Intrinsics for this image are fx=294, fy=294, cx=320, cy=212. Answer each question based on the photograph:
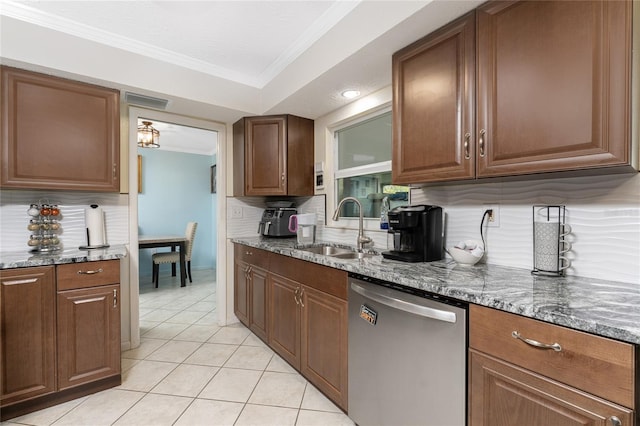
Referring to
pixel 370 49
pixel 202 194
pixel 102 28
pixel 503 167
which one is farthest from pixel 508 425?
pixel 202 194

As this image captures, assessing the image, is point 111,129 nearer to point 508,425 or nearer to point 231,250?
point 231,250

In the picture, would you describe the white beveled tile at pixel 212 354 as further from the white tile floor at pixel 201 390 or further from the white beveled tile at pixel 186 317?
the white beveled tile at pixel 186 317

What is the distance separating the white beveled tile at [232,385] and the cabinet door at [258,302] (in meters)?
0.38

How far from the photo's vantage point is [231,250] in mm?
3195

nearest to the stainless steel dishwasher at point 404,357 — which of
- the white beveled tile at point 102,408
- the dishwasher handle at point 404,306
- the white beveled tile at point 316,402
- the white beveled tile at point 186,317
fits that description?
the dishwasher handle at point 404,306

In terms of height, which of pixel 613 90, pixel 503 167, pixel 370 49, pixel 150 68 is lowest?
pixel 503 167

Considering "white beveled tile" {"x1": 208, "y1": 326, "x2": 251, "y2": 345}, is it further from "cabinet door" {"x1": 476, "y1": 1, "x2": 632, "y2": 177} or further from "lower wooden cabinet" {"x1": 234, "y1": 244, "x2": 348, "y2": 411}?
"cabinet door" {"x1": 476, "y1": 1, "x2": 632, "y2": 177}

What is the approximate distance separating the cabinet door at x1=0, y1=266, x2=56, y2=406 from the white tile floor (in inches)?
7.3

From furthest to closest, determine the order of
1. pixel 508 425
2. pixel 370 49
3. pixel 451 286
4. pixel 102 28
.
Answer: pixel 102 28 → pixel 370 49 → pixel 451 286 → pixel 508 425

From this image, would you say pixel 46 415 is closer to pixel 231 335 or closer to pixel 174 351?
pixel 174 351

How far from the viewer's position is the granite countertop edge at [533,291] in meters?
0.81

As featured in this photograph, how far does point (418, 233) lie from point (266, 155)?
177 cm

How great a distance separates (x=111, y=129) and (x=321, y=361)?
2244mm

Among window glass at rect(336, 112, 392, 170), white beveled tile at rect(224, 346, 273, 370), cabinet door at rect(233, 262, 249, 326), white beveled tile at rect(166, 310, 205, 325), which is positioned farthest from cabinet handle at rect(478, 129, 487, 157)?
white beveled tile at rect(166, 310, 205, 325)
